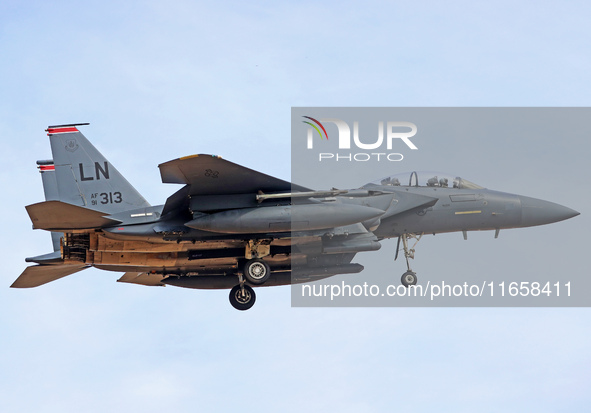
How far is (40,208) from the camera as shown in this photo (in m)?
15.4

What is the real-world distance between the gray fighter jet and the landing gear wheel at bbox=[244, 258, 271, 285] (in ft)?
0.07

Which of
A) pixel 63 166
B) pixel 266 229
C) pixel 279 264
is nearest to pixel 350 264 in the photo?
pixel 279 264

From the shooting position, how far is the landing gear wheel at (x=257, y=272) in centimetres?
1773

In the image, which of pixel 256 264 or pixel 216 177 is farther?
pixel 256 264

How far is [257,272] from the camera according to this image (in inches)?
699

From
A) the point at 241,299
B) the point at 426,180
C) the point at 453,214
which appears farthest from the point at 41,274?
the point at 453,214

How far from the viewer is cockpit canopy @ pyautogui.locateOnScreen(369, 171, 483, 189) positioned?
60.2 feet

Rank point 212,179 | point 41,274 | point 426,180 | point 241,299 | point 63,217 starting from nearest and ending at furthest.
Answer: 1. point 63,217
2. point 212,179
3. point 426,180
4. point 241,299
5. point 41,274

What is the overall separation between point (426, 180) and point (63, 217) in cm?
778

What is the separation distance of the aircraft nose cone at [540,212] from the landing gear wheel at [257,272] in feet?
19.1

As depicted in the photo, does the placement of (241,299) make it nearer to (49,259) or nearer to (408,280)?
(408,280)

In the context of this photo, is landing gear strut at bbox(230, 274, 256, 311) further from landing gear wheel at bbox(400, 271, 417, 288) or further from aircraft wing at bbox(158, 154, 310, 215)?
landing gear wheel at bbox(400, 271, 417, 288)

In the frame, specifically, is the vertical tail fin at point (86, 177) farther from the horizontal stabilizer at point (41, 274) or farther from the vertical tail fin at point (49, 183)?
the vertical tail fin at point (49, 183)

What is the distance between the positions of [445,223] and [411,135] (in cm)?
266
